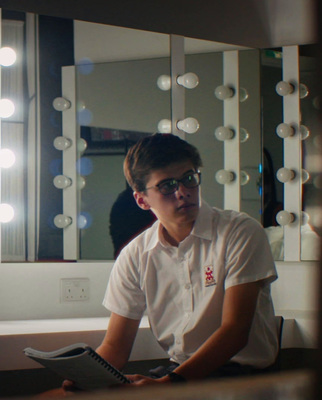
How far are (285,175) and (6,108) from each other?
1.98 ft

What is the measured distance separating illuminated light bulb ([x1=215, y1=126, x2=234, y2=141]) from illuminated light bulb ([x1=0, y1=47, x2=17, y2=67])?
0.43 m

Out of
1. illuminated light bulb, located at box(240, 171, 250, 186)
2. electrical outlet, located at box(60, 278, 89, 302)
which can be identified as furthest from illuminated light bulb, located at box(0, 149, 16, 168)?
illuminated light bulb, located at box(240, 171, 250, 186)

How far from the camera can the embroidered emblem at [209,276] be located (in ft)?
2.94

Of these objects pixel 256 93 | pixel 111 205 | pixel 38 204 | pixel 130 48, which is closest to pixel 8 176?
pixel 38 204

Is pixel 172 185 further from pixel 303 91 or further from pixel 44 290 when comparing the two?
pixel 303 91

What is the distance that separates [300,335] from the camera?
1.00 metres

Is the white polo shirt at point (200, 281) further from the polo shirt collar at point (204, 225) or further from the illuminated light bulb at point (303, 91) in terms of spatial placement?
the illuminated light bulb at point (303, 91)

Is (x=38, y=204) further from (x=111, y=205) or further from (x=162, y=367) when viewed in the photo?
(x=162, y=367)

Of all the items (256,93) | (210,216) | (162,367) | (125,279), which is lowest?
(162,367)

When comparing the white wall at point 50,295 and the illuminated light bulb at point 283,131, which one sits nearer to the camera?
the white wall at point 50,295

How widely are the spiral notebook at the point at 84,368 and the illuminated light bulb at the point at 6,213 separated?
330mm

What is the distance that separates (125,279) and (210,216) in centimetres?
19

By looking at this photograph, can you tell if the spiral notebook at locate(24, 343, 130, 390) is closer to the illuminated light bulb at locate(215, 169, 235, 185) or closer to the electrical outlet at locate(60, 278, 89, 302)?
the electrical outlet at locate(60, 278, 89, 302)

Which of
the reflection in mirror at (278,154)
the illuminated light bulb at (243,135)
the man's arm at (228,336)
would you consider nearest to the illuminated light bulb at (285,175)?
the reflection in mirror at (278,154)
